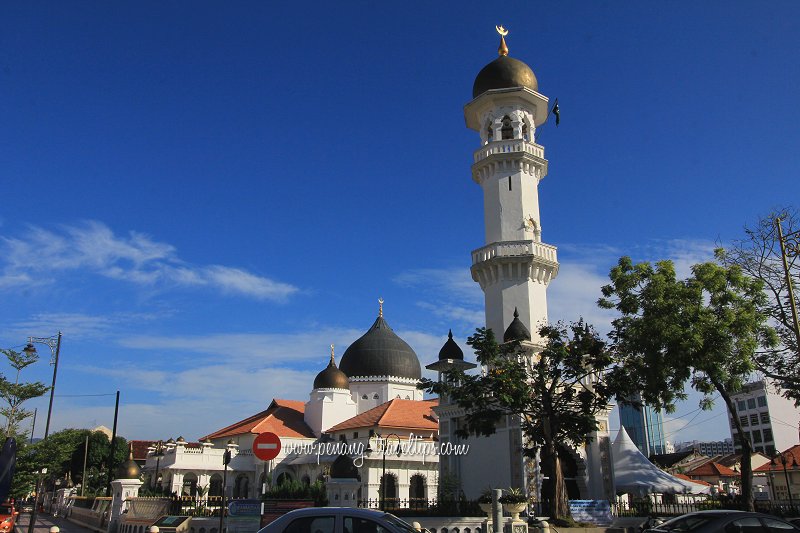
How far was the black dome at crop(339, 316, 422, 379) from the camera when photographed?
51750mm

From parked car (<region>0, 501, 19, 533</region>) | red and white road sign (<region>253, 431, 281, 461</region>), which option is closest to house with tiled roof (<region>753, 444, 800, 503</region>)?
red and white road sign (<region>253, 431, 281, 461</region>)

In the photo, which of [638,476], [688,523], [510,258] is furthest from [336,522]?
[510,258]

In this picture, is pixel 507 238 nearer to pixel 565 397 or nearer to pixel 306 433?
pixel 565 397

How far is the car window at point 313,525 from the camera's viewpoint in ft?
29.3

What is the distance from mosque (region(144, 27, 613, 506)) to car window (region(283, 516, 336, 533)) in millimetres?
10750

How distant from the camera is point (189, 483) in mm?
45438

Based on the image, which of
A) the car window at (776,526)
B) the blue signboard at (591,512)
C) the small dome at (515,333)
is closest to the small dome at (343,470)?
the blue signboard at (591,512)

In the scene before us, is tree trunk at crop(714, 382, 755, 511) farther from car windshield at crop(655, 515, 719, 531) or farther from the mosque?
car windshield at crop(655, 515, 719, 531)

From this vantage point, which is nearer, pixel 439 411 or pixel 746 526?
pixel 746 526

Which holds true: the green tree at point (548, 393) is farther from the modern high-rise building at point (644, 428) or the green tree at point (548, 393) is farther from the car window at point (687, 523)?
the modern high-rise building at point (644, 428)

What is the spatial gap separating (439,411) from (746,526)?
20.4m

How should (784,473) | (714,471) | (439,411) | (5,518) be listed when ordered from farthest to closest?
(714,471) < (784,473) < (439,411) < (5,518)

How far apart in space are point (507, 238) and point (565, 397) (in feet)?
41.7

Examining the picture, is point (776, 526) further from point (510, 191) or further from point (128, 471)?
point (510, 191)
